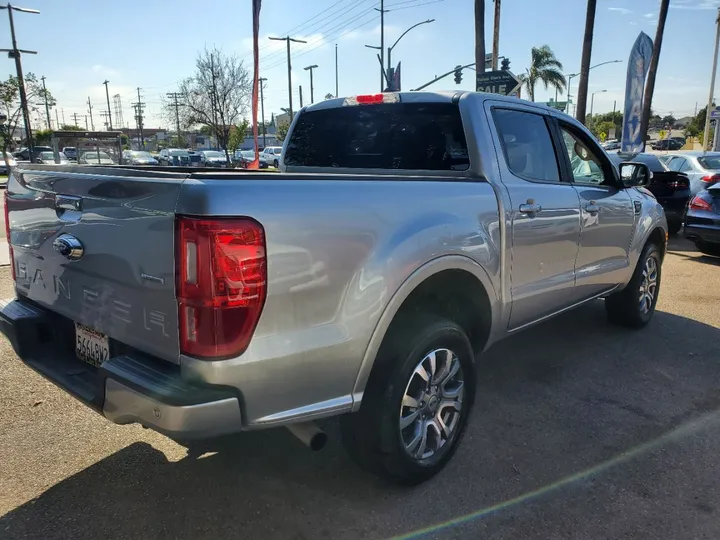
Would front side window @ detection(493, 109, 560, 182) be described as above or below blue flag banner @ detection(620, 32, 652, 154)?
below

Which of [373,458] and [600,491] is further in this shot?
[600,491]

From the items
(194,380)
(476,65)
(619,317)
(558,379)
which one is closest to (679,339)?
(619,317)

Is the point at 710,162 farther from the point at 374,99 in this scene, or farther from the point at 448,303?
the point at 448,303

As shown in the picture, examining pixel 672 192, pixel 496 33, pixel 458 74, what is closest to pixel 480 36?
pixel 496 33

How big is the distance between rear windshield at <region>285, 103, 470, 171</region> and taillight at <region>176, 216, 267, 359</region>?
70.1 inches

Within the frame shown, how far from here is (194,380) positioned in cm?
201

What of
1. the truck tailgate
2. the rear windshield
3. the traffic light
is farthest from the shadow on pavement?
the traffic light

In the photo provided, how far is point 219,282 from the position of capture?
1.94m

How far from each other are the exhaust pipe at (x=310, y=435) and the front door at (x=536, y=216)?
5.15 ft

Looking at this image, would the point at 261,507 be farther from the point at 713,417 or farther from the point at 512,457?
the point at 713,417

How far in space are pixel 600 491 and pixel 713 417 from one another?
4.26ft

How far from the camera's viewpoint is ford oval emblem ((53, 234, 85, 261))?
237cm

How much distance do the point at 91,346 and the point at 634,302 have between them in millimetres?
4498

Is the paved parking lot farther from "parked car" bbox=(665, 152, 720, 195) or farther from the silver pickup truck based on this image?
"parked car" bbox=(665, 152, 720, 195)
